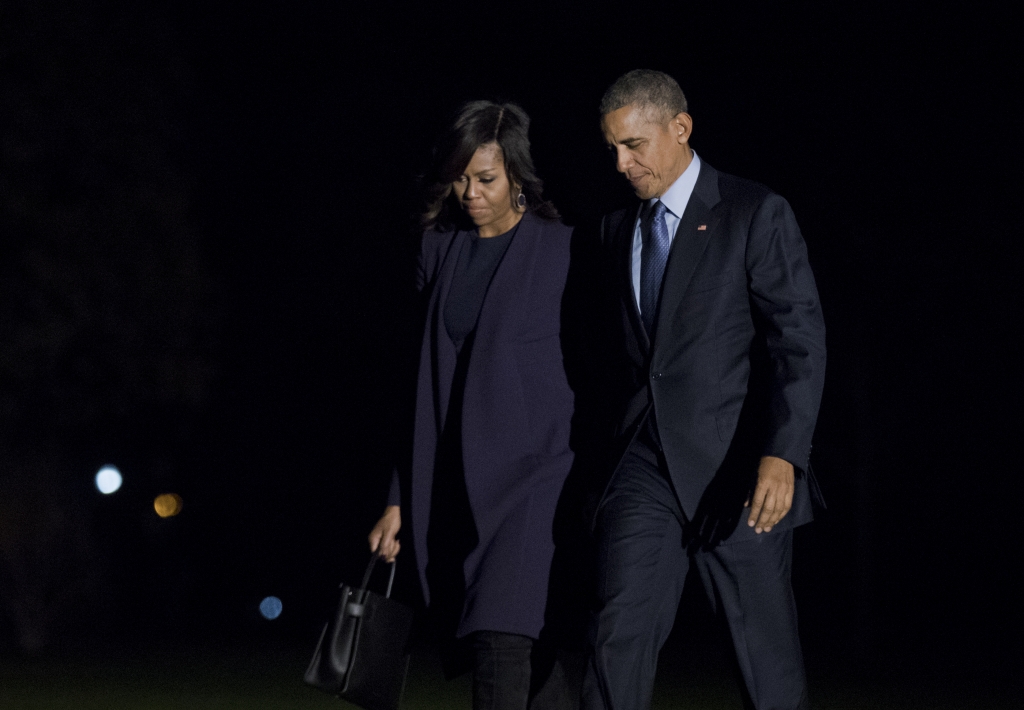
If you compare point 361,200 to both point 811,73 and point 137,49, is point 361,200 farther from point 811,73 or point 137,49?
point 811,73

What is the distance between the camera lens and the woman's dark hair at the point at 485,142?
4516mm

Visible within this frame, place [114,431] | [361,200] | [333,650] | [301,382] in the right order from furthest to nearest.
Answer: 1. [301,382]
2. [361,200]
3. [114,431]
4. [333,650]

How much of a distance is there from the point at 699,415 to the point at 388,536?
1174 mm

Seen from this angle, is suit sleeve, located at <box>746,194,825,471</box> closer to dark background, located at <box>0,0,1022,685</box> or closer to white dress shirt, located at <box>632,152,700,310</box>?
white dress shirt, located at <box>632,152,700,310</box>

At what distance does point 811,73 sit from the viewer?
31.9 feet

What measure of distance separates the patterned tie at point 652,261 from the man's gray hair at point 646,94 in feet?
0.82

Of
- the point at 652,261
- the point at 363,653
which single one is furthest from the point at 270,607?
the point at 652,261

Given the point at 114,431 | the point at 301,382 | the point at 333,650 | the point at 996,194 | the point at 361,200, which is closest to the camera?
the point at 333,650

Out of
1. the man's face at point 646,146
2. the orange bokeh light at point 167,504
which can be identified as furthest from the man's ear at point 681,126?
the orange bokeh light at point 167,504

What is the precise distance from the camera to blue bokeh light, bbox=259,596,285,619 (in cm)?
1288

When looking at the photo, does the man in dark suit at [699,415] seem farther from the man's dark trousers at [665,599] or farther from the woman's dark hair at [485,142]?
the woman's dark hair at [485,142]

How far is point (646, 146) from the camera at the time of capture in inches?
161

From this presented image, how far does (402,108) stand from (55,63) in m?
2.66

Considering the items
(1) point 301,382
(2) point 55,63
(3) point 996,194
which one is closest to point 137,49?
(2) point 55,63
